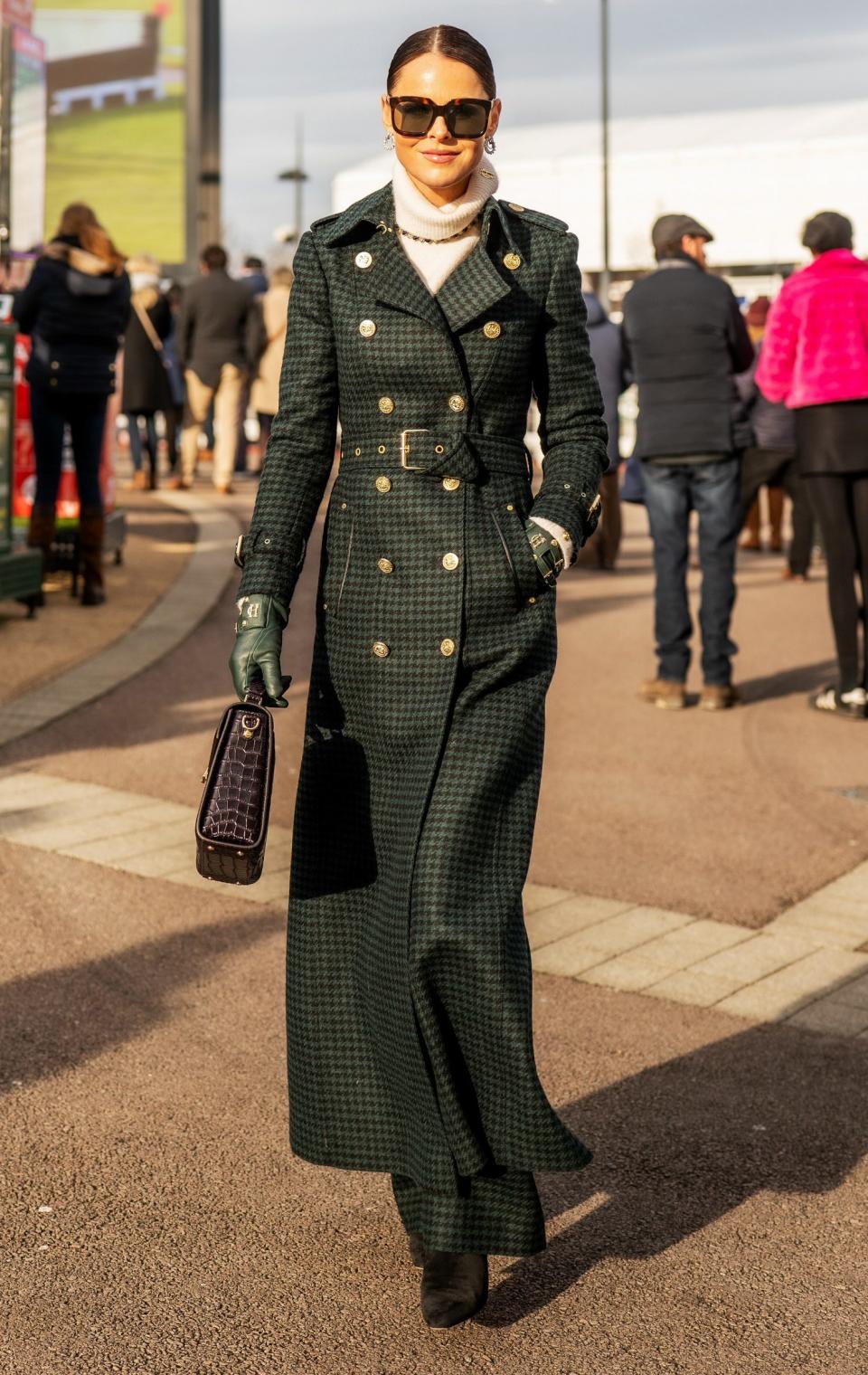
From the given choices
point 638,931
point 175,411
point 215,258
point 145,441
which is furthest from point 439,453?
point 175,411

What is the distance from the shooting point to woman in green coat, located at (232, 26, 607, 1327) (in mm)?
3160

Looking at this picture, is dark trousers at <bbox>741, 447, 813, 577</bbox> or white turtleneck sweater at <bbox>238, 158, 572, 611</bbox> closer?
white turtleneck sweater at <bbox>238, 158, 572, 611</bbox>

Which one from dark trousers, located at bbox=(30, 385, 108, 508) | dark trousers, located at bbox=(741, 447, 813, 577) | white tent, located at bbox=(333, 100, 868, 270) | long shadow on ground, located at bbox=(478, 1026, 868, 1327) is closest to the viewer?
long shadow on ground, located at bbox=(478, 1026, 868, 1327)

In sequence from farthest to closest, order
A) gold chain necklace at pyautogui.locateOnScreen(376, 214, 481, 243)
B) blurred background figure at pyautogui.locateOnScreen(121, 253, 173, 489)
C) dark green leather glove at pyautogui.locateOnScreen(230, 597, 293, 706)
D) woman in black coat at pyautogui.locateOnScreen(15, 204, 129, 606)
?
blurred background figure at pyautogui.locateOnScreen(121, 253, 173, 489)
woman in black coat at pyautogui.locateOnScreen(15, 204, 129, 606)
gold chain necklace at pyautogui.locateOnScreen(376, 214, 481, 243)
dark green leather glove at pyautogui.locateOnScreen(230, 597, 293, 706)

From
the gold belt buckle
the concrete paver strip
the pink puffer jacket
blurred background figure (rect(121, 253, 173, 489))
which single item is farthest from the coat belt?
blurred background figure (rect(121, 253, 173, 489))

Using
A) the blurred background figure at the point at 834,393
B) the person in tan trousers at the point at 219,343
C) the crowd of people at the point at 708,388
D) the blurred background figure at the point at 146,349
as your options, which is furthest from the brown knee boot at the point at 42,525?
the person in tan trousers at the point at 219,343

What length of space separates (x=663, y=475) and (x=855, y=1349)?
5.98 metres

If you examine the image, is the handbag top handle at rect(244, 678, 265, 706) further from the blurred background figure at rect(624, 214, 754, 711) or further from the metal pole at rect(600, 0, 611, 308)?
the metal pole at rect(600, 0, 611, 308)

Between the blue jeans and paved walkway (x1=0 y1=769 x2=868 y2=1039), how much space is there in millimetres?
2677

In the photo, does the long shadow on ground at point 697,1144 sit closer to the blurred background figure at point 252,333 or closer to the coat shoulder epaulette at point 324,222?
the coat shoulder epaulette at point 324,222

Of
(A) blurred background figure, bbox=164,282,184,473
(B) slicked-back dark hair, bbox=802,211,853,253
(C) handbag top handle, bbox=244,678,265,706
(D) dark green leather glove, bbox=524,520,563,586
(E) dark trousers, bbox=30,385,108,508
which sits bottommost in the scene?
(C) handbag top handle, bbox=244,678,265,706

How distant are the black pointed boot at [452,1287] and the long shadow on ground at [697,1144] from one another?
0.22 feet

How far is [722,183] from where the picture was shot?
41.4m

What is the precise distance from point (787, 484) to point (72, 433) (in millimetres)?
5543
